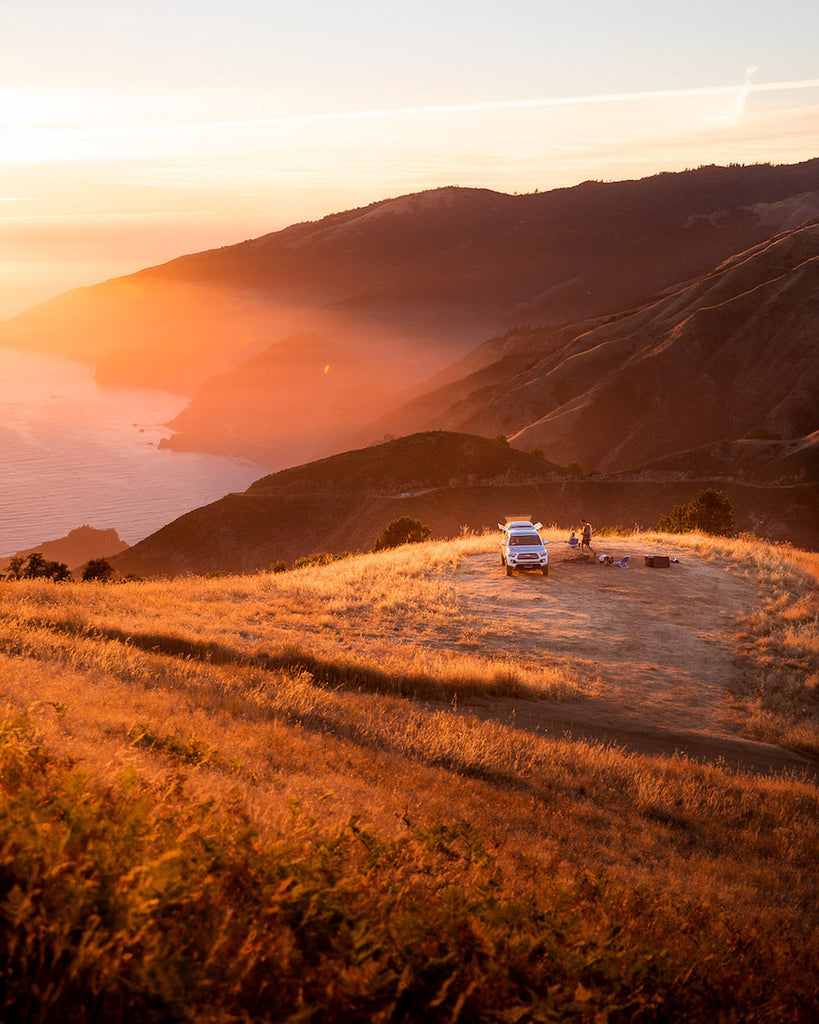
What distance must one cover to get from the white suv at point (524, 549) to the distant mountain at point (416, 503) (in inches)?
2212

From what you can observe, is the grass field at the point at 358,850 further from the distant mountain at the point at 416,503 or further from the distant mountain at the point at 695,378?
the distant mountain at the point at 695,378

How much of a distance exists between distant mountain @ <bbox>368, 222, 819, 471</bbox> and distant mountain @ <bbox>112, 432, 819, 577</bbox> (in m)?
36.5

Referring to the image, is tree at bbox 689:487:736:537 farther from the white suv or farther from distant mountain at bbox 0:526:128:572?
distant mountain at bbox 0:526:128:572

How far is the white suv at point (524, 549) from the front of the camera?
2675cm

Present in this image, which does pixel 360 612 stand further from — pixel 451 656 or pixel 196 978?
pixel 196 978

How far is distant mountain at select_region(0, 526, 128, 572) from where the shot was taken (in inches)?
6230

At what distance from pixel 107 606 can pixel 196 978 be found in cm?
1702

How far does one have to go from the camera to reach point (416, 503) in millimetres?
91438

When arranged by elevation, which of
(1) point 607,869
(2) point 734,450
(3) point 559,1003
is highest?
(2) point 734,450

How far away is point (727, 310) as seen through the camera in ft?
518

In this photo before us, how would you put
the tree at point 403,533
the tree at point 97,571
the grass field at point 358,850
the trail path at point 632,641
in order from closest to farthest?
the grass field at point 358,850 < the trail path at point 632,641 < the tree at point 97,571 < the tree at point 403,533

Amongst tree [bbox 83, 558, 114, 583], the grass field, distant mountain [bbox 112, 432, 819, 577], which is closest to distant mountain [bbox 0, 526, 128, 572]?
distant mountain [bbox 112, 432, 819, 577]

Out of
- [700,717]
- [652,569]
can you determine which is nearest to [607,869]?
[700,717]

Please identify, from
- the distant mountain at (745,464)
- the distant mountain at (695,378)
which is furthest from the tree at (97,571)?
the distant mountain at (695,378)
